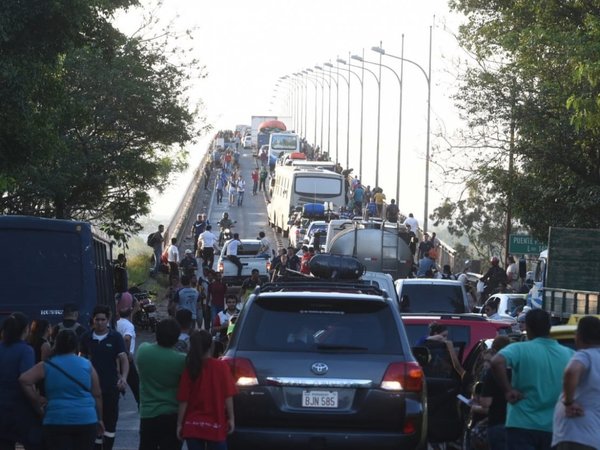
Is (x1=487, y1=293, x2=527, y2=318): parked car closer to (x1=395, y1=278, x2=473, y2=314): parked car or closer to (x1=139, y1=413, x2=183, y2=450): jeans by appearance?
(x1=395, y1=278, x2=473, y2=314): parked car

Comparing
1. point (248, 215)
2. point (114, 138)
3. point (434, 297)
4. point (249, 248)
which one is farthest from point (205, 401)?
point (248, 215)

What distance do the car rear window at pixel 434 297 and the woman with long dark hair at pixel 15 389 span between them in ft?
49.5

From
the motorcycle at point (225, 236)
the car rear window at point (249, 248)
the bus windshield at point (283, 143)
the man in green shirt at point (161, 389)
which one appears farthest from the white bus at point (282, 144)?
the man in green shirt at point (161, 389)

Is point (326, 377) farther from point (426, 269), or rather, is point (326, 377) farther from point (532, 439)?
point (426, 269)

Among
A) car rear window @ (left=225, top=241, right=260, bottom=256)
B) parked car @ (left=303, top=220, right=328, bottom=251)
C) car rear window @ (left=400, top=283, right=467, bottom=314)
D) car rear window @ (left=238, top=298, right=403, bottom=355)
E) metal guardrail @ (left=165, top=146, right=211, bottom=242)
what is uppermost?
car rear window @ (left=238, top=298, right=403, bottom=355)

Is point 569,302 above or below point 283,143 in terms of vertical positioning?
below

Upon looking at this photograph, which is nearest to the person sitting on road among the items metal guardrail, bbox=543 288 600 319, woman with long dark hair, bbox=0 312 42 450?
metal guardrail, bbox=543 288 600 319

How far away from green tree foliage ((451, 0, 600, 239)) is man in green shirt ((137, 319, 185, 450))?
830 inches

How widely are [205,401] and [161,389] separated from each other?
578 millimetres

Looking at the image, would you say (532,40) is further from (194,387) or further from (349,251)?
(194,387)

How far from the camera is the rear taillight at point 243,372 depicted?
11094 mm

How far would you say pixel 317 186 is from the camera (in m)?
63.4

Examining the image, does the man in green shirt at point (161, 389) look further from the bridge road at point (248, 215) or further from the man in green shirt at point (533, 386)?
the bridge road at point (248, 215)

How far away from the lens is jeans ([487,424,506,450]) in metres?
10.7
